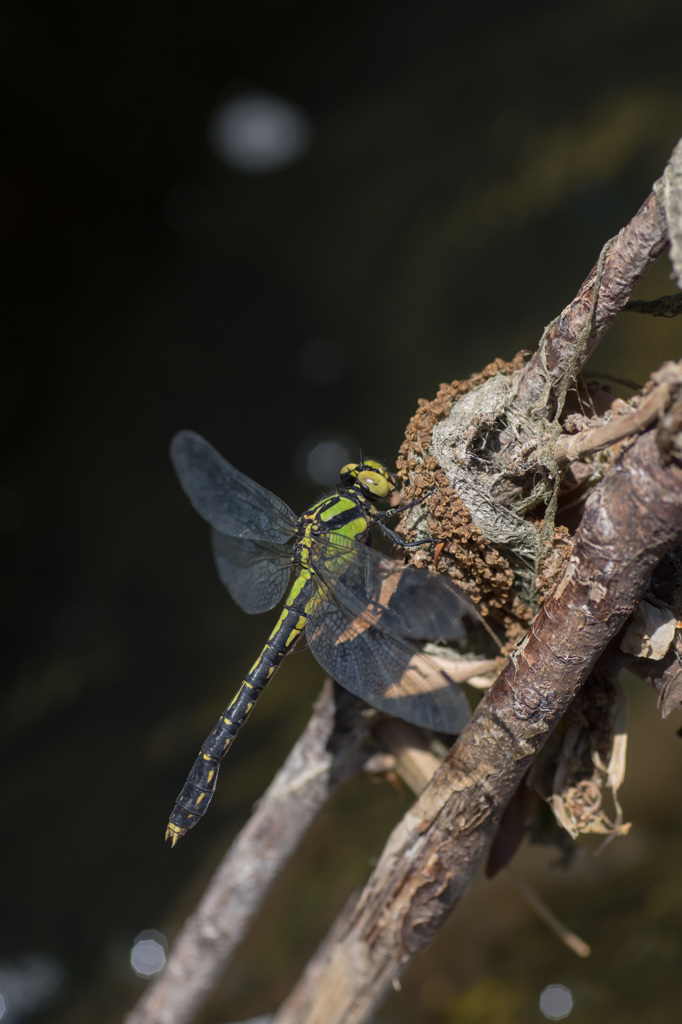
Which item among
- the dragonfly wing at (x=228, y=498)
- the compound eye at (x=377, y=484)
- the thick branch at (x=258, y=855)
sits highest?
the compound eye at (x=377, y=484)

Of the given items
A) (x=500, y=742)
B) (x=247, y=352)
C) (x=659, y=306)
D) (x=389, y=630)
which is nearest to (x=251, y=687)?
(x=389, y=630)

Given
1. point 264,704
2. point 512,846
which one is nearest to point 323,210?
point 264,704

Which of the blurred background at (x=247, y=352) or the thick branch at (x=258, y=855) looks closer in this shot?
the thick branch at (x=258, y=855)

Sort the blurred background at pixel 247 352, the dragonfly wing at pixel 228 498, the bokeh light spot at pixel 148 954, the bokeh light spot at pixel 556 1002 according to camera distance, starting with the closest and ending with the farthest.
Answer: the dragonfly wing at pixel 228 498 < the bokeh light spot at pixel 556 1002 < the blurred background at pixel 247 352 < the bokeh light spot at pixel 148 954

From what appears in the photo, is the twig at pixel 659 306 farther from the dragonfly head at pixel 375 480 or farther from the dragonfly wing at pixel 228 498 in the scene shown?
the dragonfly wing at pixel 228 498

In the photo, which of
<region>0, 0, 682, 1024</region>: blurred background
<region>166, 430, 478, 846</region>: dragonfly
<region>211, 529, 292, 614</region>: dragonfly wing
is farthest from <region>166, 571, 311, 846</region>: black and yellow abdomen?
<region>0, 0, 682, 1024</region>: blurred background

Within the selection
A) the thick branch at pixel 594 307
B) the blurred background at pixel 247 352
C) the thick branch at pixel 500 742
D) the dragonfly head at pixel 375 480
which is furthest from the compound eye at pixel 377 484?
the blurred background at pixel 247 352

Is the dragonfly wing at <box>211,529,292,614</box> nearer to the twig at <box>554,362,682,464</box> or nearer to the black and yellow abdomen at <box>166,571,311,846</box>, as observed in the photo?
the black and yellow abdomen at <box>166,571,311,846</box>

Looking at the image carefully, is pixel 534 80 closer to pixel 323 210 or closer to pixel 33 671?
pixel 323 210
